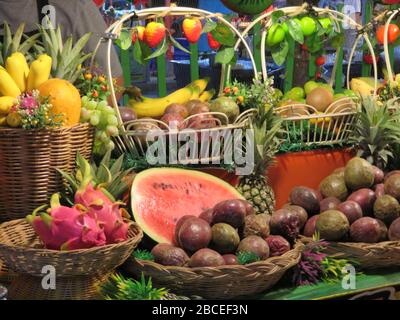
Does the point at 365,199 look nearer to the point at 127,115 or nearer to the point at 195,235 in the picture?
the point at 195,235

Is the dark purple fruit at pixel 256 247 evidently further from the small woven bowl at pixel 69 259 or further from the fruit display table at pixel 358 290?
the small woven bowl at pixel 69 259

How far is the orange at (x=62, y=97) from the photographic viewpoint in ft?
6.79

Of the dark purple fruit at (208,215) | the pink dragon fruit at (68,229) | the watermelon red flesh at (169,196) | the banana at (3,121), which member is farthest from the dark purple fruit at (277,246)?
the banana at (3,121)

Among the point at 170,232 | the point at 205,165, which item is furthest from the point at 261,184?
the point at 170,232

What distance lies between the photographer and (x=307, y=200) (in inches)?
95.5

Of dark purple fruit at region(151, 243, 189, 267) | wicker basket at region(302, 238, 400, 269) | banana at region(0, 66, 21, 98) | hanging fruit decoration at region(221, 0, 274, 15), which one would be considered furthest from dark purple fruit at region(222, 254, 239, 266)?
hanging fruit decoration at region(221, 0, 274, 15)

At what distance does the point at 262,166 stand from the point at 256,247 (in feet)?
2.07

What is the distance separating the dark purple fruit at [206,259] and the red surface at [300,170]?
86cm

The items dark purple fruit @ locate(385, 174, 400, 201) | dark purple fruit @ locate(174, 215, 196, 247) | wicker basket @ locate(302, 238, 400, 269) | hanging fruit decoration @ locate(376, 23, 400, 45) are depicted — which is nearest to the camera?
dark purple fruit @ locate(174, 215, 196, 247)

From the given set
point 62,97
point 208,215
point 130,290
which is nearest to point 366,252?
point 208,215

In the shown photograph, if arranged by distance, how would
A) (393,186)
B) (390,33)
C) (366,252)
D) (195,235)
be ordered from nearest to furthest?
(195,235) < (366,252) < (393,186) < (390,33)

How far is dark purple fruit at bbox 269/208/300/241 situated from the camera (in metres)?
2.20

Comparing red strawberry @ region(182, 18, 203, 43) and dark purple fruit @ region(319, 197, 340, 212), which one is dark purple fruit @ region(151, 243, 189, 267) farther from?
red strawberry @ region(182, 18, 203, 43)

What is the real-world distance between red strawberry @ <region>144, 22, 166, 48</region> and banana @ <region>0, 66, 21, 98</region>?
0.88 metres
